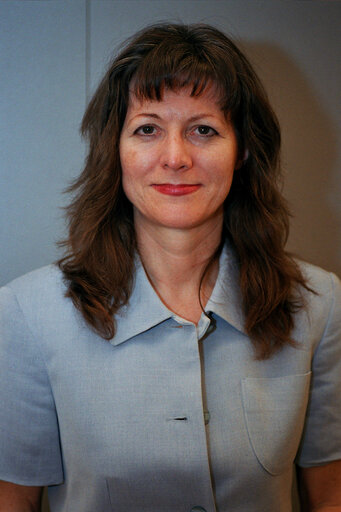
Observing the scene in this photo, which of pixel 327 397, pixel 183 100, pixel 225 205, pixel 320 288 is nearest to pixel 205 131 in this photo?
pixel 183 100

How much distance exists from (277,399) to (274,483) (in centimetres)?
20

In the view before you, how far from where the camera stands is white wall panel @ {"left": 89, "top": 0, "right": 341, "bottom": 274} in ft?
5.43

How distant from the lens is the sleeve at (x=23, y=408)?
1263 mm

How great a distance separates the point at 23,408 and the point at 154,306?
0.39 m

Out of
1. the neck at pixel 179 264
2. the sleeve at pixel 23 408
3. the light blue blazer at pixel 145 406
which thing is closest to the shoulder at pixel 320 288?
the light blue blazer at pixel 145 406

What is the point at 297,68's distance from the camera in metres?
1.75

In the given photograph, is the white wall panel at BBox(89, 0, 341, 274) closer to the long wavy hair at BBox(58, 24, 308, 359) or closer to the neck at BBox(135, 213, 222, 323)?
the long wavy hair at BBox(58, 24, 308, 359)

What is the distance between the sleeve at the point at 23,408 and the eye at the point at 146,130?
0.50m

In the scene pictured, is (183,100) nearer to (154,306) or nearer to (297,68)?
(154,306)

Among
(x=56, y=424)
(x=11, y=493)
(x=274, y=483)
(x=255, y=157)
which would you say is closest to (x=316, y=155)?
(x=255, y=157)

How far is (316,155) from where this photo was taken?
A: 1800mm

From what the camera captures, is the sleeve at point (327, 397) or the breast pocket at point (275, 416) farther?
the sleeve at point (327, 397)

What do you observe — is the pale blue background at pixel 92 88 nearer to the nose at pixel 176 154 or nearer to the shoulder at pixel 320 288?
the shoulder at pixel 320 288

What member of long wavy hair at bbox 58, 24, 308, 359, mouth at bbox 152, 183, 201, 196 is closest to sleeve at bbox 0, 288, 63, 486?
long wavy hair at bbox 58, 24, 308, 359
